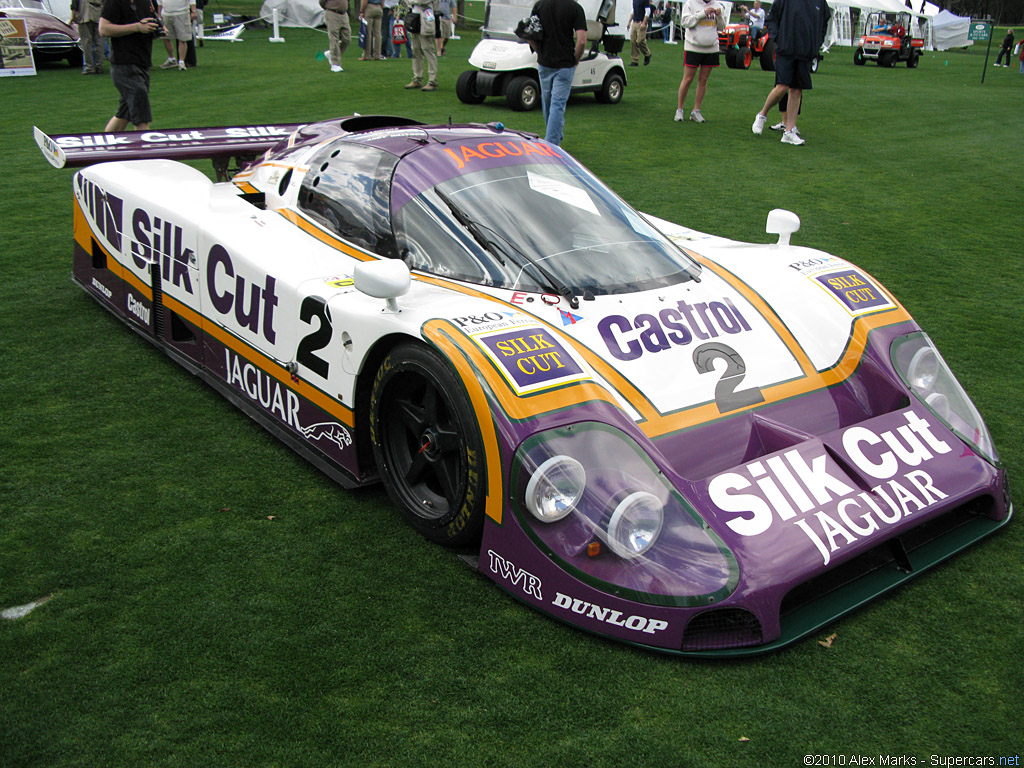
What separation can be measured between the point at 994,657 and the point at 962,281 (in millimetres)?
4104

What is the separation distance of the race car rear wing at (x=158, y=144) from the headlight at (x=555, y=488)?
2.97 meters

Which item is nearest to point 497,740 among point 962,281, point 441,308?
point 441,308

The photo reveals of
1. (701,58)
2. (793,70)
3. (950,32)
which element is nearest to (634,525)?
(793,70)

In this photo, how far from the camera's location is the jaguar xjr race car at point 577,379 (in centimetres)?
261

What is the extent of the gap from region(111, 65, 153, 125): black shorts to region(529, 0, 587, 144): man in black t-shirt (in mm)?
3501

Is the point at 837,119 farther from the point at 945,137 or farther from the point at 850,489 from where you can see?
the point at 850,489

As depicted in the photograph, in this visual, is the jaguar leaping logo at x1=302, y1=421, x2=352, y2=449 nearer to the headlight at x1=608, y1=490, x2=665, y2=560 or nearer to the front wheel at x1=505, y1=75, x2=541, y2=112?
the headlight at x1=608, y1=490, x2=665, y2=560

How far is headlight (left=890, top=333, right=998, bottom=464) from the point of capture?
3281 millimetres

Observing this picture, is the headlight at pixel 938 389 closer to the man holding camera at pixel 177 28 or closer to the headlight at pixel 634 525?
the headlight at pixel 634 525

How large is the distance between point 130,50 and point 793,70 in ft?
21.2

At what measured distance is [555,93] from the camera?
8383 millimetres

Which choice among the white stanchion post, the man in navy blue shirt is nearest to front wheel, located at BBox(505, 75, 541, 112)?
the man in navy blue shirt

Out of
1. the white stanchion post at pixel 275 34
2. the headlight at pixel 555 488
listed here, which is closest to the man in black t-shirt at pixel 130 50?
the headlight at pixel 555 488

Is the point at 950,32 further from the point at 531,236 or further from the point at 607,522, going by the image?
the point at 607,522
